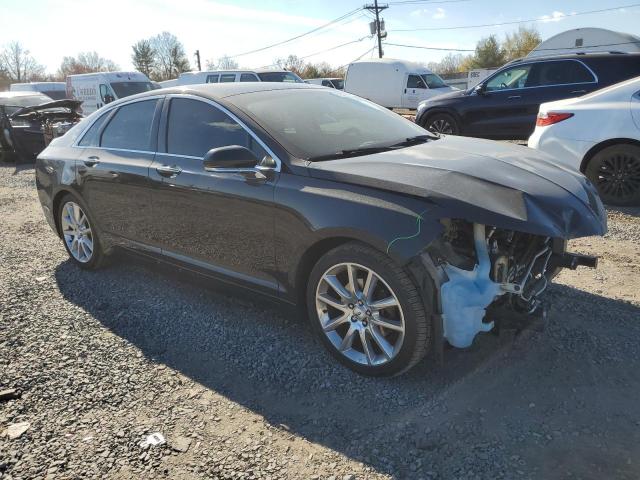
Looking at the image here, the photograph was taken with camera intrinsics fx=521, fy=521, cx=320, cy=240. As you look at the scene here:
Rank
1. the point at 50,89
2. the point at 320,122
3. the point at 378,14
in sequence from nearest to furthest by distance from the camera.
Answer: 1. the point at 320,122
2. the point at 50,89
3. the point at 378,14

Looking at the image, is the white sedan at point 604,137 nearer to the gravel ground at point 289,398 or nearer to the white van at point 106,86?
the gravel ground at point 289,398

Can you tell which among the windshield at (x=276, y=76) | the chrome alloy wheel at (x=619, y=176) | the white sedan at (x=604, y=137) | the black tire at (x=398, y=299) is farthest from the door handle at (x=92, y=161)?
the windshield at (x=276, y=76)

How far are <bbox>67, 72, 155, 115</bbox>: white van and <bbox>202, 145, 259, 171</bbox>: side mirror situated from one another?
14743mm

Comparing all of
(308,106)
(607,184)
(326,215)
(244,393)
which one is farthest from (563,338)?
(607,184)

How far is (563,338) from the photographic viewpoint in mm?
3277

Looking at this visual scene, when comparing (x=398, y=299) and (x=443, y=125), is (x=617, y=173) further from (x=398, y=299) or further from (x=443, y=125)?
(x=443, y=125)

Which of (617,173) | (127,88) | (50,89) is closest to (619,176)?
(617,173)

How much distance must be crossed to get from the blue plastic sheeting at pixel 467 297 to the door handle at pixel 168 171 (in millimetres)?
2090

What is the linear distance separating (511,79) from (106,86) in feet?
42.1

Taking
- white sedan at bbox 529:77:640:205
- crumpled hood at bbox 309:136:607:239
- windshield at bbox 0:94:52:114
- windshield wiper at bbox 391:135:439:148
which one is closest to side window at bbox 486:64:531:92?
white sedan at bbox 529:77:640:205

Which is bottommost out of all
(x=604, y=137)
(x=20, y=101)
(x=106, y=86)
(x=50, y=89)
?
(x=604, y=137)

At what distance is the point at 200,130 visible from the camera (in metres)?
3.73

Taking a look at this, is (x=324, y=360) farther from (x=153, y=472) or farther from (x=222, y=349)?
(x=153, y=472)

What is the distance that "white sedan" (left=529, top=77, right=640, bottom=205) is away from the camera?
591 cm
